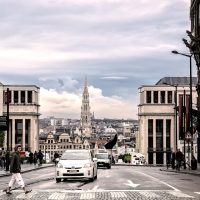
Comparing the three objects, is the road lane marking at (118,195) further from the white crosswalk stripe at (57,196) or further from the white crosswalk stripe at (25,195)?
the white crosswalk stripe at (25,195)

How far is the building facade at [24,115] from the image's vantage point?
173625 mm

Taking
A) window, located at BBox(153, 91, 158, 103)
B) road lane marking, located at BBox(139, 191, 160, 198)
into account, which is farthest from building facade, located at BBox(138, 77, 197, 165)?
road lane marking, located at BBox(139, 191, 160, 198)

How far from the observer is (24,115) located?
17375cm

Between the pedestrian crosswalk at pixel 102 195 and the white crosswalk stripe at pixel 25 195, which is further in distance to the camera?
the white crosswalk stripe at pixel 25 195

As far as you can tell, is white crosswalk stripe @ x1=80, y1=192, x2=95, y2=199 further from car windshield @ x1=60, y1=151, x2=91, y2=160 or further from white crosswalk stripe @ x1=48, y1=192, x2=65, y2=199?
car windshield @ x1=60, y1=151, x2=91, y2=160

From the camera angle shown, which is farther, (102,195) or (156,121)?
(156,121)

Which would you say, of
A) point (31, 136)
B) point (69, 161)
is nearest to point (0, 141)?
point (31, 136)

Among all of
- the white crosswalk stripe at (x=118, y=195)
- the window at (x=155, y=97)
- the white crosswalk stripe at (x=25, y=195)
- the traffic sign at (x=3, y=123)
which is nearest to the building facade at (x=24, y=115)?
the window at (x=155, y=97)

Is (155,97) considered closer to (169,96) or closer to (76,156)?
(169,96)

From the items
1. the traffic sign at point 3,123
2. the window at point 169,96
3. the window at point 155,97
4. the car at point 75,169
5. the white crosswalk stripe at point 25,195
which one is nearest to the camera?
the white crosswalk stripe at point 25,195

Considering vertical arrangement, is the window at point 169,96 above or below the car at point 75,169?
above

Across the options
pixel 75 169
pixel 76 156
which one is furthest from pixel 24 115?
pixel 75 169

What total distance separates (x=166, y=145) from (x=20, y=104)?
38.0 meters

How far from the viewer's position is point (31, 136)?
174m
